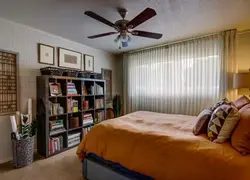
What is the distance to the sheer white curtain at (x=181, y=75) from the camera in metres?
3.06

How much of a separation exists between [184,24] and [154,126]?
1.98 meters

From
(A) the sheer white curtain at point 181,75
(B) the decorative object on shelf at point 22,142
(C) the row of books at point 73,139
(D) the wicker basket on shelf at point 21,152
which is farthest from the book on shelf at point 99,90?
(D) the wicker basket on shelf at point 21,152

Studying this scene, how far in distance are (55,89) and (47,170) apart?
144 centimetres

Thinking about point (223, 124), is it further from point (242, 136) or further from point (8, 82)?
point (8, 82)

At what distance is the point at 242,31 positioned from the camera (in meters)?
2.96

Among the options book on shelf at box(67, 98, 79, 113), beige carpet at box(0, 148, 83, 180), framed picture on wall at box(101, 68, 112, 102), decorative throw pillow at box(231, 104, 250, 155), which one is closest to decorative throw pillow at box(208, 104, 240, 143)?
decorative throw pillow at box(231, 104, 250, 155)

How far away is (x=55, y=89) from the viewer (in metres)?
2.91

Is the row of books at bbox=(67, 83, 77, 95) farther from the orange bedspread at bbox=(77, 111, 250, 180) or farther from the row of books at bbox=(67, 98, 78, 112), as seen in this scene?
the orange bedspread at bbox=(77, 111, 250, 180)

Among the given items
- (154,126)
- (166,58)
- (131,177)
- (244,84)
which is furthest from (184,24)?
(131,177)

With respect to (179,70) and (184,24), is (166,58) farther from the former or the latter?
(184,24)

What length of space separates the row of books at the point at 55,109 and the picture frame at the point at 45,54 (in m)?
0.93

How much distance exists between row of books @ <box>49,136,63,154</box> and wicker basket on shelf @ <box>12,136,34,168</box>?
38cm

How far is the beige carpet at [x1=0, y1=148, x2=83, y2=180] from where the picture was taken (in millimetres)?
2111

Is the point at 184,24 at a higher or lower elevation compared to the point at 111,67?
higher
